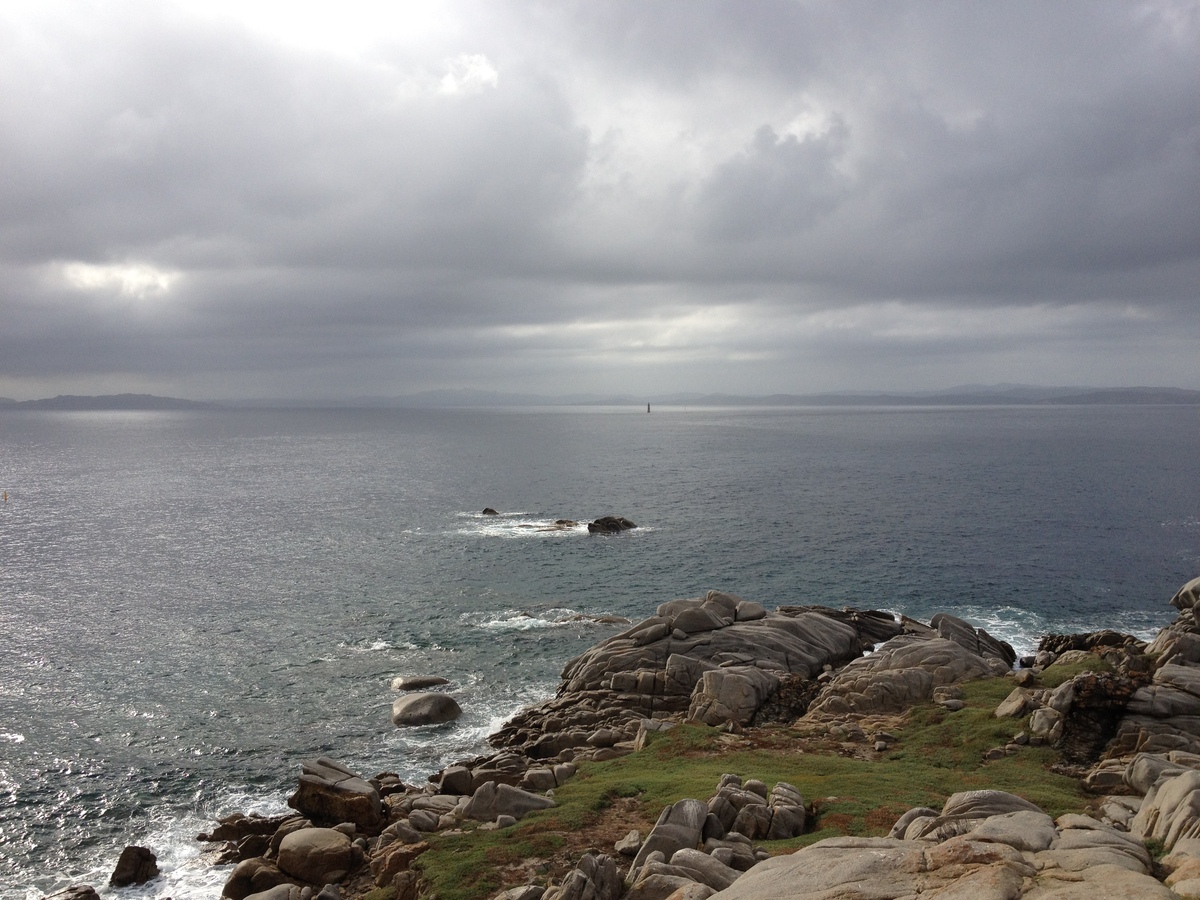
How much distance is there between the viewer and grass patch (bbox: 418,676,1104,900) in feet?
90.0

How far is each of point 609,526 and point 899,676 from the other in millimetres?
65207

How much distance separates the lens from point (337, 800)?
35.3 meters

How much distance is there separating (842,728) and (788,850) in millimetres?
20212

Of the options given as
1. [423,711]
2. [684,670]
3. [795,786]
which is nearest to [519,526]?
[423,711]

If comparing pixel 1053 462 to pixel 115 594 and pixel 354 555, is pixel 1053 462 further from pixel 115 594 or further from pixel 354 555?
pixel 115 594

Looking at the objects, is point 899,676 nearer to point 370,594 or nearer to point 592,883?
point 592,883

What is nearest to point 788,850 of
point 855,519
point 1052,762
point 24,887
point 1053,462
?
point 1052,762

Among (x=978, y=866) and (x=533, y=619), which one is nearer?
(x=978, y=866)

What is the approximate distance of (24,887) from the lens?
34.2 meters

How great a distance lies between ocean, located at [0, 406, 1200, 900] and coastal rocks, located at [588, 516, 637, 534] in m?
3.15

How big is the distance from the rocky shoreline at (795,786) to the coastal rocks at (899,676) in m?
0.16

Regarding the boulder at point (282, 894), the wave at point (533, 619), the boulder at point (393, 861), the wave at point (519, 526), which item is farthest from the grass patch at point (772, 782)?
the wave at point (519, 526)

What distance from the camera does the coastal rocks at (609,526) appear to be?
11100 cm

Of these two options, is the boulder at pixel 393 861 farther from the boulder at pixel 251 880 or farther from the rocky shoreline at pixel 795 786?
the boulder at pixel 251 880
